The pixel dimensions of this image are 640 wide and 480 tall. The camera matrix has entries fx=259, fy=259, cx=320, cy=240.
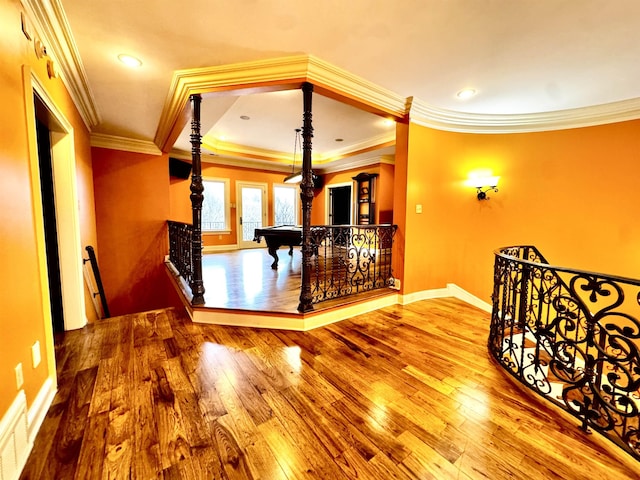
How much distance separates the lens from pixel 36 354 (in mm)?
1552

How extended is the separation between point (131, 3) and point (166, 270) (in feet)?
13.7

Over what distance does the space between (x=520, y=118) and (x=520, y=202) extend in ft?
3.95

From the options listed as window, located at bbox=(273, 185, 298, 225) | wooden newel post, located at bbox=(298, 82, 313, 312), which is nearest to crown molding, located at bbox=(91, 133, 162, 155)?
window, located at bbox=(273, 185, 298, 225)

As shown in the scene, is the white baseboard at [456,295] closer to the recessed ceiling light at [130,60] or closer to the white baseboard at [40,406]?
the white baseboard at [40,406]

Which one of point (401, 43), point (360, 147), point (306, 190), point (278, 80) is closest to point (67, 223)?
point (306, 190)

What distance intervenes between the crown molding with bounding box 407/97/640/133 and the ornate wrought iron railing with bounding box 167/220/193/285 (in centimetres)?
341

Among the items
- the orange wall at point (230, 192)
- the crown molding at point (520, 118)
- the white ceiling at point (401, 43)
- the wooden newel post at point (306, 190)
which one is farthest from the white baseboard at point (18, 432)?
the orange wall at point (230, 192)

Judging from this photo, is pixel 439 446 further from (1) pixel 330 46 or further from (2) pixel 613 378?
(1) pixel 330 46

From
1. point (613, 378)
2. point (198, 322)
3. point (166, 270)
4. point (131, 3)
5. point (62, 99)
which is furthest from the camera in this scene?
point (166, 270)

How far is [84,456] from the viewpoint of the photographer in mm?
1292

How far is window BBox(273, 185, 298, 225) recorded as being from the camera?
320 inches

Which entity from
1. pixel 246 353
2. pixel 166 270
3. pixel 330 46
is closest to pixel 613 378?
pixel 246 353

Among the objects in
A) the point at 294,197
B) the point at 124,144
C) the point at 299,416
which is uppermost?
the point at 124,144

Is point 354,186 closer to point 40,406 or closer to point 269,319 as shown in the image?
point 269,319
